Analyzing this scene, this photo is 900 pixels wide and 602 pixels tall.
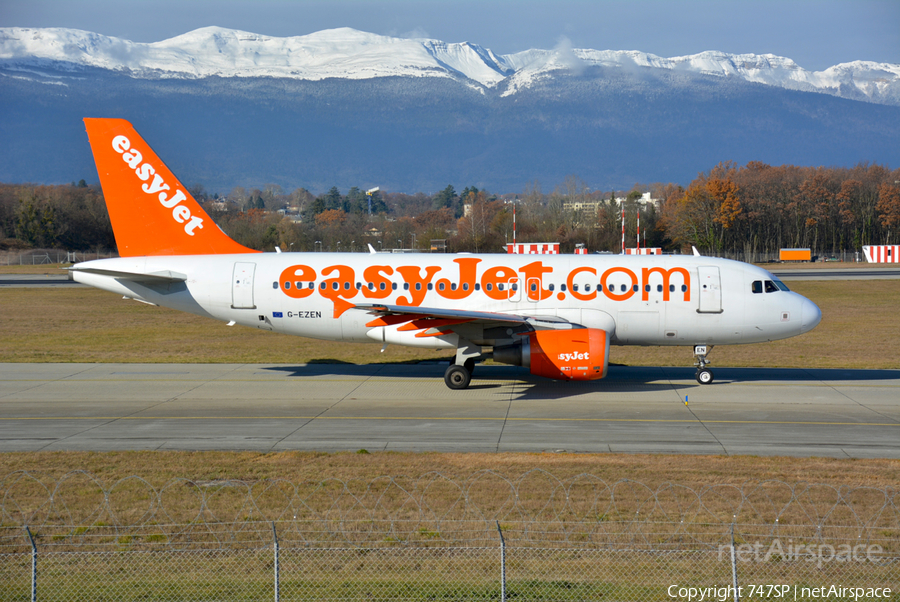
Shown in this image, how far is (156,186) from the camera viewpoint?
26672mm

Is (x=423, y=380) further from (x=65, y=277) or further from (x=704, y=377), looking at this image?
(x=65, y=277)

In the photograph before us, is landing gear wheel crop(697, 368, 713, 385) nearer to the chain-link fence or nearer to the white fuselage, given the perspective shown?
the white fuselage

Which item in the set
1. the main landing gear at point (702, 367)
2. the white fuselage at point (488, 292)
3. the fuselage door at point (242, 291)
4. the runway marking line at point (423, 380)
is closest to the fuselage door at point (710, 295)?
the white fuselage at point (488, 292)

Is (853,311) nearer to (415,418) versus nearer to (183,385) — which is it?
(415,418)

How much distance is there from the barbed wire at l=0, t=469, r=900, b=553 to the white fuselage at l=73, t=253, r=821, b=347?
10466 mm

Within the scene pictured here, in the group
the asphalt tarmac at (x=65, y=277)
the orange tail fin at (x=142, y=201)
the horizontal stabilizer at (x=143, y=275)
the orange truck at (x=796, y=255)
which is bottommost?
the asphalt tarmac at (x=65, y=277)

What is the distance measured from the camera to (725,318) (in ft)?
81.7

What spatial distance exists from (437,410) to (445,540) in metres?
10.5

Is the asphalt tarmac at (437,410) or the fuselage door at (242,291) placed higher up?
the fuselage door at (242,291)

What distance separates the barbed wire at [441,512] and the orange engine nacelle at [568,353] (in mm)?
7676

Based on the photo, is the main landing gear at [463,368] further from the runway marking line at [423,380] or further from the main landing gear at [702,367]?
the main landing gear at [702,367]

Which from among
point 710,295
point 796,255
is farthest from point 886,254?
point 710,295

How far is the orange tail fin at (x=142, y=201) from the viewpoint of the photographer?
86.6ft

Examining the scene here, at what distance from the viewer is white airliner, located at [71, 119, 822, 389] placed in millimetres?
24828
